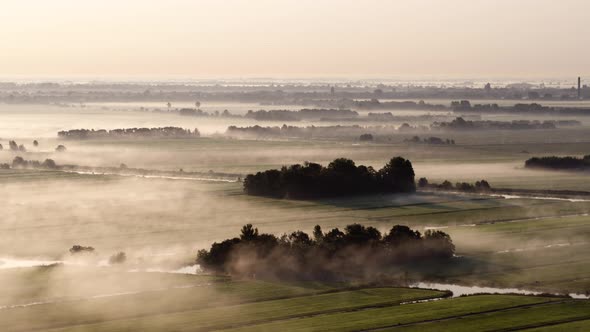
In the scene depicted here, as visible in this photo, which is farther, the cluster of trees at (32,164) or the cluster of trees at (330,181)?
the cluster of trees at (32,164)

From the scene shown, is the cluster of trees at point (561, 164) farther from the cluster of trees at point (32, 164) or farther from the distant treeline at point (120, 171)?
the cluster of trees at point (32, 164)

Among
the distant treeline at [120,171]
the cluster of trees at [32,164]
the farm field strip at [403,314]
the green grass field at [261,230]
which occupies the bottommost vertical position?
the farm field strip at [403,314]

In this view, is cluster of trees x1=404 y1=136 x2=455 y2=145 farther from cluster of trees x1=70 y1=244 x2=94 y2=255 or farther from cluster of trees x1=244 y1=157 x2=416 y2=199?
cluster of trees x1=70 y1=244 x2=94 y2=255

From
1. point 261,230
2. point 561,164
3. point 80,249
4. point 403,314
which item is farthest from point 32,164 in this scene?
point 403,314

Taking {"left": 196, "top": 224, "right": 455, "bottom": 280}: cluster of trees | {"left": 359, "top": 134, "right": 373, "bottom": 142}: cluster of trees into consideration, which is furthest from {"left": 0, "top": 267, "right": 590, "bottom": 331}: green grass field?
{"left": 359, "top": 134, "right": 373, "bottom": 142}: cluster of trees

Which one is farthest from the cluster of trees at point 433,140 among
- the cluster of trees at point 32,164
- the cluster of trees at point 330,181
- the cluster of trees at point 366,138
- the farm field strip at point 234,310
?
the farm field strip at point 234,310

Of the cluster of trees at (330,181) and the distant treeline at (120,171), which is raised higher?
the cluster of trees at (330,181)

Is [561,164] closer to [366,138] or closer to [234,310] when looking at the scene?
[366,138]
